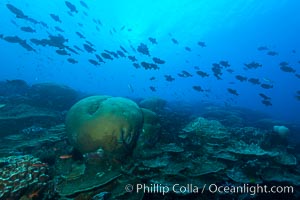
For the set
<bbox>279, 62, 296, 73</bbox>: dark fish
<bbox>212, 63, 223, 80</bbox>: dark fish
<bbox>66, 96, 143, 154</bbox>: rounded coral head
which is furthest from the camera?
<bbox>279, 62, 296, 73</bbox>: dark fish

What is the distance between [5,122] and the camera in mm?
8867

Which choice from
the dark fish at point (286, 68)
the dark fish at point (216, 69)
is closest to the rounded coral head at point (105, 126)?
the dark fish at point (216, 69)

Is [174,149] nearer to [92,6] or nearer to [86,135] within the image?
[86,135]

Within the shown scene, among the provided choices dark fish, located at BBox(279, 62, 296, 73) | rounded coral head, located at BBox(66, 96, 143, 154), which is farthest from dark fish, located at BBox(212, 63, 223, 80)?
rounded coral head, located at BBox(66, 96, 143, 154)

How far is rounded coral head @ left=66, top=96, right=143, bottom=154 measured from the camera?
20.4ft

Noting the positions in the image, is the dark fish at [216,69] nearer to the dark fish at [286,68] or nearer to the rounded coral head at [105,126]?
the dark fish at [286,68]

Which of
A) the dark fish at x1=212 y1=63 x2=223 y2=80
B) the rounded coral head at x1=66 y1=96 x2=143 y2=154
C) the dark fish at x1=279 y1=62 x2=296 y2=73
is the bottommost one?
the rounded coral head at x1=66 y1=96 x2=143 y2=154

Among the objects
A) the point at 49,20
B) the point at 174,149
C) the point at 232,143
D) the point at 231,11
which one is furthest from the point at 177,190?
the point at 49,20

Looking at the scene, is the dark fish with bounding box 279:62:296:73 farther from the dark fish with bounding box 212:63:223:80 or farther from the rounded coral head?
the rounded coral head

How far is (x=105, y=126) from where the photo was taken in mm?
6344

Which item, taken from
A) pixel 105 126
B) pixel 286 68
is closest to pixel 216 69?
Result: pixel 286 68

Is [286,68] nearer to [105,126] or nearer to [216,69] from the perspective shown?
[216,69]

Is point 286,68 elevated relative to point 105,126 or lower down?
elevated

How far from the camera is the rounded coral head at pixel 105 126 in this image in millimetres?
6227
